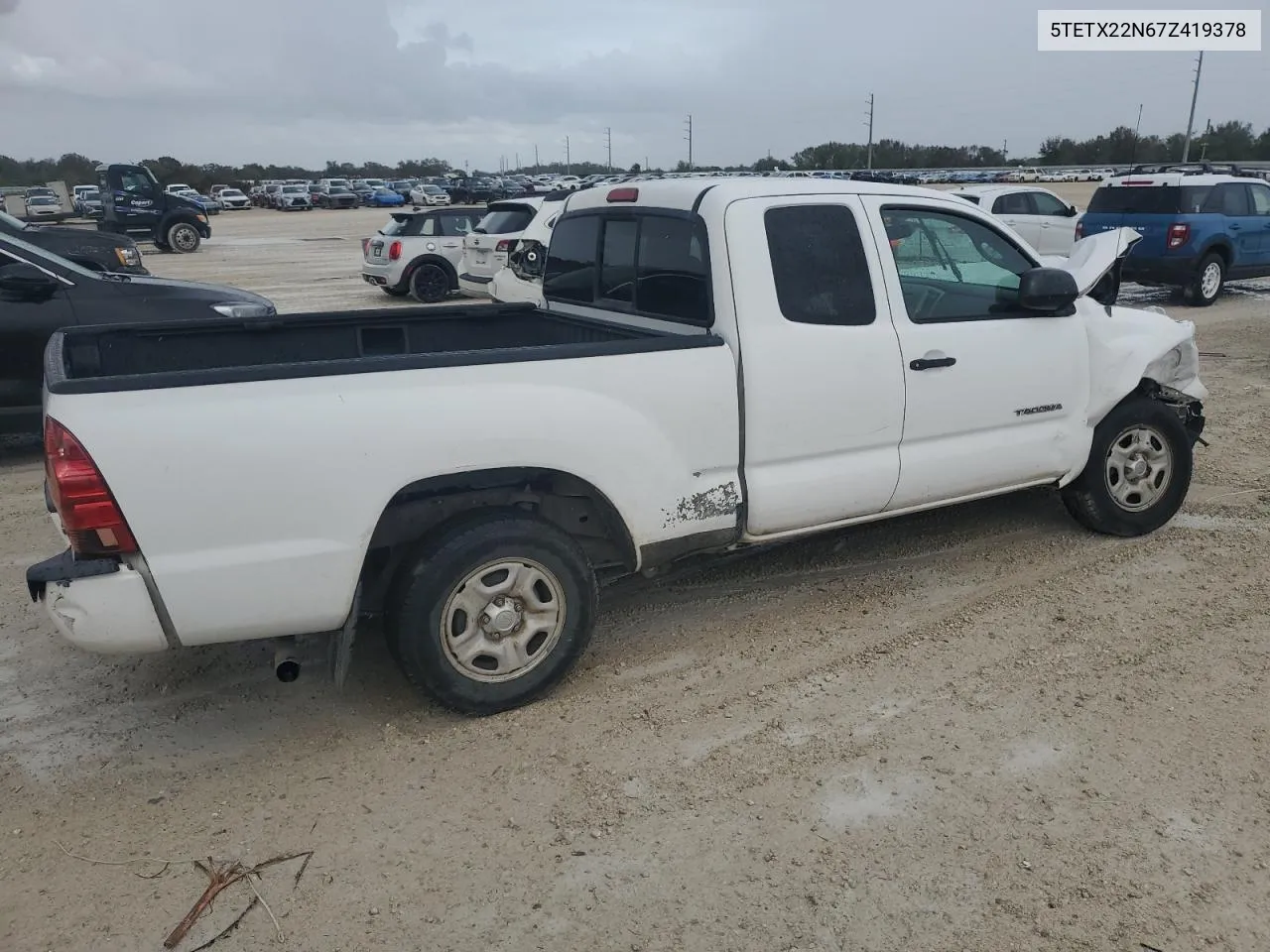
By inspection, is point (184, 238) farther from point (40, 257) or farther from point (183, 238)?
point (40, 257)

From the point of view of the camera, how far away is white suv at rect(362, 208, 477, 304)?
1493 centimetres

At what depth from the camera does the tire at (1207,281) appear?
13.8m

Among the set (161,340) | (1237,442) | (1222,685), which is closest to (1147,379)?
(1222,685)

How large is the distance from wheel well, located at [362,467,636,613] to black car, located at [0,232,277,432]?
397cm

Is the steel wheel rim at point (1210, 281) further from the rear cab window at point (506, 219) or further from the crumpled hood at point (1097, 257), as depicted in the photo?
the crumpled hood at point (1097, 257)

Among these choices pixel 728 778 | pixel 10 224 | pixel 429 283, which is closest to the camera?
pixel 728 778

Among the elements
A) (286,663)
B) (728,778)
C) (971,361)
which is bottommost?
(728,778)

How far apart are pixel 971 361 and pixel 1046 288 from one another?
1.56 feet

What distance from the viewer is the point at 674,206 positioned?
4141 millimetres

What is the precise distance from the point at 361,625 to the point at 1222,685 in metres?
3.62

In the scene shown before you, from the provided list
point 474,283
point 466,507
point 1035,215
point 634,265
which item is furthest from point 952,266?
point 1035,215

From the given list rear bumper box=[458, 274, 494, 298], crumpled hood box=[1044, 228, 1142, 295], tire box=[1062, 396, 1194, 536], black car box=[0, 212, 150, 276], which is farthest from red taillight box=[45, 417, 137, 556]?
rear bumper box=[458, 274, 494, 298]

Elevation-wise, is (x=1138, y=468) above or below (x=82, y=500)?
below

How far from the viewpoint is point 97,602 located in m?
2.93
